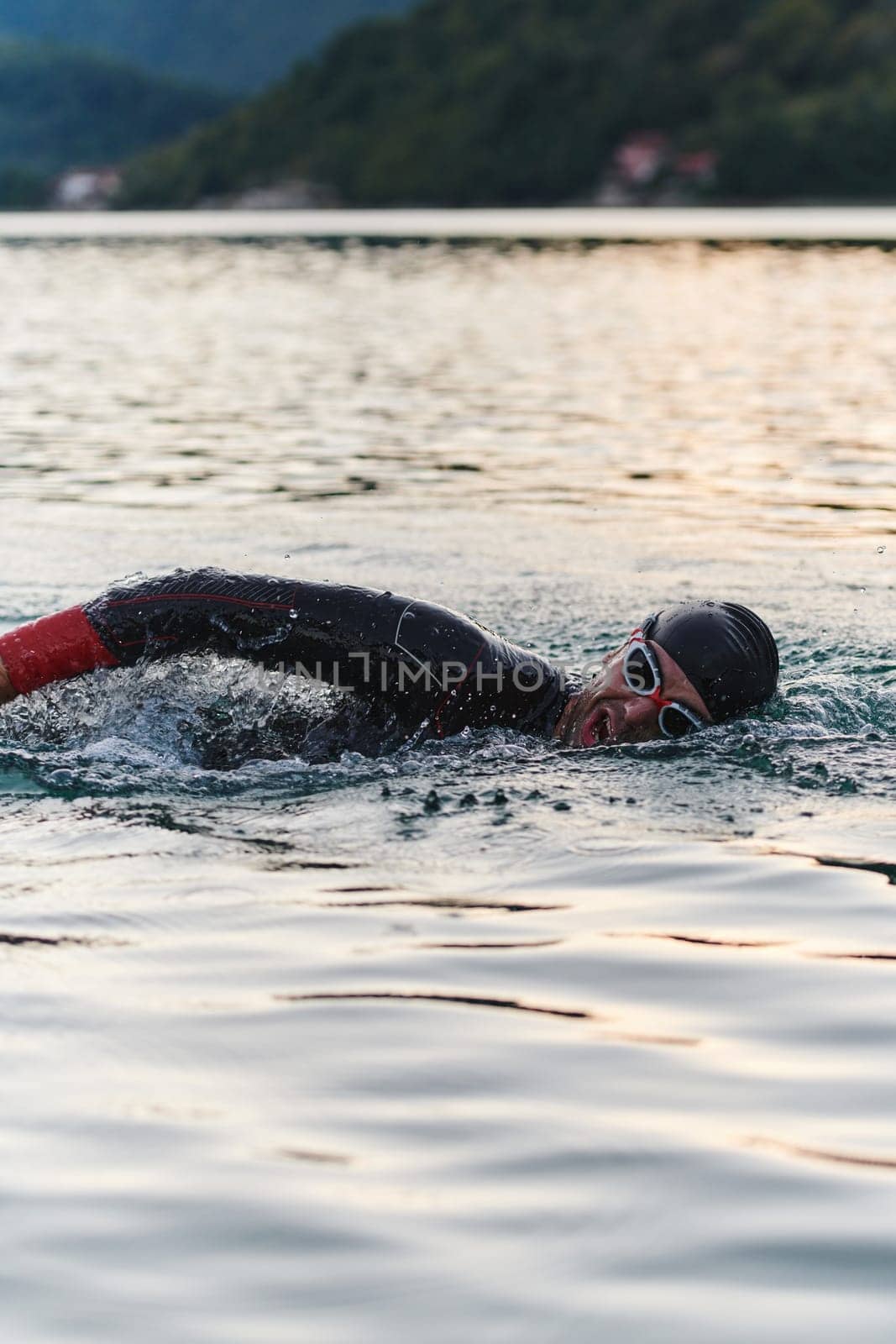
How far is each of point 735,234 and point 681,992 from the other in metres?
68.7

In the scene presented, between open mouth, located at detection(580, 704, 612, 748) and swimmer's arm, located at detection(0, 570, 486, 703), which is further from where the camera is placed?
open mouth, located at detection(580, 704, 612, 748)

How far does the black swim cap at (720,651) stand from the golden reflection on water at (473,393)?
6.22m

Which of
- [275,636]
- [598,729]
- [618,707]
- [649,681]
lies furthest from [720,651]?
[275,636]

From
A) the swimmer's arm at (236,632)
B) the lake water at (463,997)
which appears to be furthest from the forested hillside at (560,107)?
the swimmer's arm at (236,632)

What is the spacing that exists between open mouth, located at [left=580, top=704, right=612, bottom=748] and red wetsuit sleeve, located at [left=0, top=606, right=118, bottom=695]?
163 cm

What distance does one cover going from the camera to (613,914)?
15.7ft

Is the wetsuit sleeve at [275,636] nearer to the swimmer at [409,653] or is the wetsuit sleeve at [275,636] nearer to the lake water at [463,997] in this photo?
the swimmer at [409,653]

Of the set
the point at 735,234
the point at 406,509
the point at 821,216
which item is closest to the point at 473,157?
the point at 821,216

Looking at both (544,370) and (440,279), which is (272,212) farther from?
(544,370)

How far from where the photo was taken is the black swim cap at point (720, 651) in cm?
570

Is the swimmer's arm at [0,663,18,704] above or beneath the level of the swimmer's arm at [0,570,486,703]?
beneath

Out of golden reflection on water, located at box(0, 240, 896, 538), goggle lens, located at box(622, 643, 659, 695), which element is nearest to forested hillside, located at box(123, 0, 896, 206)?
golden reflection on water, located at box(0, 240, 896, 538)

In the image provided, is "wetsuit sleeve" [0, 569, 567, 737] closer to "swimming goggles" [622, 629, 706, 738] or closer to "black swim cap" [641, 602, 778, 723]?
"swimming goggles" [622, 629, 706, 738]

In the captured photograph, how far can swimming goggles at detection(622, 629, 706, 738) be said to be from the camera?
5676 mm
